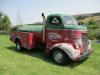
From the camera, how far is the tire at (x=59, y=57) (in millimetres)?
9149

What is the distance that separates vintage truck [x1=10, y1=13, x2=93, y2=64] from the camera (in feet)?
29.8

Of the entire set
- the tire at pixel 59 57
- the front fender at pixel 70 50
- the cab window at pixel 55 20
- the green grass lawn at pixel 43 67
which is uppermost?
the cab window at pixel 55 20

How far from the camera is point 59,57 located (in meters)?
9.43

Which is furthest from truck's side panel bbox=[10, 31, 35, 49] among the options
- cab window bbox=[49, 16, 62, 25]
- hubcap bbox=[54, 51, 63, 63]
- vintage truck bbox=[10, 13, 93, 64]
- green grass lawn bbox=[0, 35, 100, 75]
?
hubcap bbox=[54, 51, 63, 63]

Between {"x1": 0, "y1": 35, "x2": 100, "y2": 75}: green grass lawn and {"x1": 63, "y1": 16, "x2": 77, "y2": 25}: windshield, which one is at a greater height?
{"x1": 63, "y1": 16, "x2": 77, "y2": 25}: windshield

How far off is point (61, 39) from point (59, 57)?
909 mm

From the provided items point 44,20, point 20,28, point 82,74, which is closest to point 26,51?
point 20,28

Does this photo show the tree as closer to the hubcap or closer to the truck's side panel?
the truck's side panel

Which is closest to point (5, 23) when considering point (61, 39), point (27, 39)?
point (27, 39)

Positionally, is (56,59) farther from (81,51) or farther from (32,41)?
(32,41)

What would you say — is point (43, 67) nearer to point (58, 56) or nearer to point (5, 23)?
point (58, 56)

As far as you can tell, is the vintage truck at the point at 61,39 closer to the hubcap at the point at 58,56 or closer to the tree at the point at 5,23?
the hubcap at the point at 58,56

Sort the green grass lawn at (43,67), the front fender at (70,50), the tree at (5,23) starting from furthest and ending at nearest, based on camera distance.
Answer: the tree at (5,23)
the front fender at (70,50)
the green grass lawn at (43,67)

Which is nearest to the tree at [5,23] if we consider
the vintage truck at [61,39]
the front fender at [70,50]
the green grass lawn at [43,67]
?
the vintage truck at [61,39]
